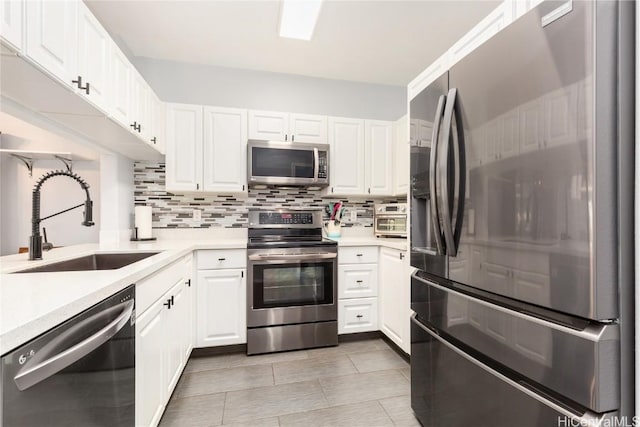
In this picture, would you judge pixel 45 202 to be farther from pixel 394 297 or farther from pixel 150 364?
pixel 394 297

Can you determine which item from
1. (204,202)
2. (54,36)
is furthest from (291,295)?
(54,36)

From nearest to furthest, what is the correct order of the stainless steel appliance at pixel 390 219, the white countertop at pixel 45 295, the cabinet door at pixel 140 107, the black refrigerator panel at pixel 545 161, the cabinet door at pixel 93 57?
the white countertop at pixel 45 295
the black refrigerator panel at pixel 545 161
the cabinet door at pixel 93 57
the cabinet door at pixel 140 107
the stainless steel appliance at pixel 390 219

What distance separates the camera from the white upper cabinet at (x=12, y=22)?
0.89m

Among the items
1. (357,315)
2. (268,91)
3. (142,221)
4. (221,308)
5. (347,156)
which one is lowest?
(357,315)

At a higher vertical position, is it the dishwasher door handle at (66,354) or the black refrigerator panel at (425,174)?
the black refrigerator panel at (425,174)

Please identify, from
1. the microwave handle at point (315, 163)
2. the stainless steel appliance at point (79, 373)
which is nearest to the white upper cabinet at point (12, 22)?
the stainless steel appliance at point (79, 373)

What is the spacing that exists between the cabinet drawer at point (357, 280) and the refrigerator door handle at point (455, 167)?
4.90ft

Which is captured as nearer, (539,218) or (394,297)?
(539,218)

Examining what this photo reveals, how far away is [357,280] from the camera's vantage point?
8.54 ft

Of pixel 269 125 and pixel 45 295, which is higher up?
pixel 269 125

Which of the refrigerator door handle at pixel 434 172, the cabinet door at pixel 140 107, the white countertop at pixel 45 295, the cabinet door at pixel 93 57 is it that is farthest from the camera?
the cabinet door at pixel 140 107

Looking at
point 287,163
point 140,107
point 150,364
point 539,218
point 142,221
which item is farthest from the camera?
point 287,163

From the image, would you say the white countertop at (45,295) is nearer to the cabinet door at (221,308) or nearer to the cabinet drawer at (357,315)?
the cabinet door at (221,308)

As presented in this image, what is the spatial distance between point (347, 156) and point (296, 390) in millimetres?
2056
